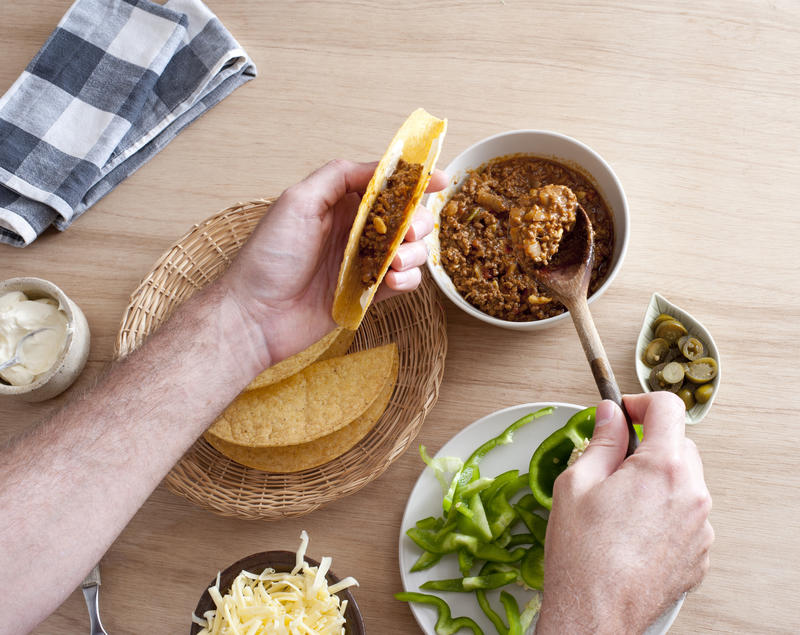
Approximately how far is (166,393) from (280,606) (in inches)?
22.8

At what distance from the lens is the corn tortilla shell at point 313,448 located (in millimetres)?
1940

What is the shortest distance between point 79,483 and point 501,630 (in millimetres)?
1083

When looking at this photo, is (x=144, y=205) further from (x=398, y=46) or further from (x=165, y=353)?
(x=398, y=46)

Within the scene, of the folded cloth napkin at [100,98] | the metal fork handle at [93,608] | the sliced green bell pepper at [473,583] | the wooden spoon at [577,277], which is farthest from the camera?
the folded cloth napkin at [100,98]

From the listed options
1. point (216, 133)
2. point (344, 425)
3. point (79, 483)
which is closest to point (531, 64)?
point (216, 133)

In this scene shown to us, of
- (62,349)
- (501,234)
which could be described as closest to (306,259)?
(501,234)

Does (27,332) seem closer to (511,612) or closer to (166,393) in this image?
(166,393)

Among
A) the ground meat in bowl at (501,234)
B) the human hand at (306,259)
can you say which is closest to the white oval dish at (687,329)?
the ground meat in bowl at (501,234)

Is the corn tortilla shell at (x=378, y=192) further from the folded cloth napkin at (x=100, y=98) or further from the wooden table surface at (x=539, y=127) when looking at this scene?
the folded cloth napkin at (x=100, y=98)

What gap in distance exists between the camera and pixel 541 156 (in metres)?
1.94

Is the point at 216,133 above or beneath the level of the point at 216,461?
above

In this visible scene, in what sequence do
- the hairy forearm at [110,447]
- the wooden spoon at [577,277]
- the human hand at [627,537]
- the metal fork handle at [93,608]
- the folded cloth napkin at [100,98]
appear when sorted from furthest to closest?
1. the folded cloth napkin at [100,98]
2. the metal fork handle at [93,608]
3. the wooden spoon at [577,277]
4. the hairy forearm at [110,447]
5. the human hand at [627,537]

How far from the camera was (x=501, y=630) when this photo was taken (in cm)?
181

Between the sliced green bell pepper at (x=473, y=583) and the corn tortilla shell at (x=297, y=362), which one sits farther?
the corn tortilla shell at (x=297, y=362)
